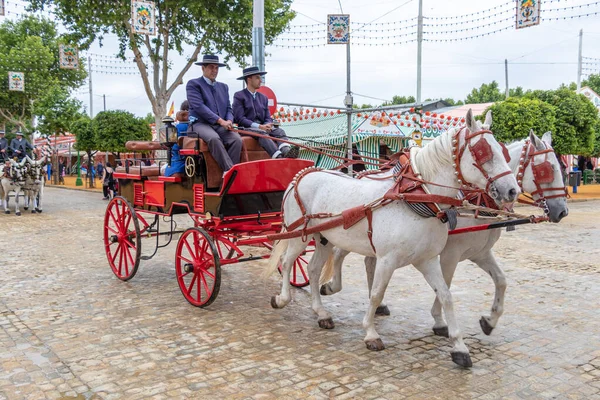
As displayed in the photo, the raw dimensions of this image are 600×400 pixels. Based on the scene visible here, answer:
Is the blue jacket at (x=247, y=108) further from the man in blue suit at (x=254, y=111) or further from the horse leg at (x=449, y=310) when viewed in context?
the horse leg at (x=449, y=310)

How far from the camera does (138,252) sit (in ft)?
22.0

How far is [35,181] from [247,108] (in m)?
11.5

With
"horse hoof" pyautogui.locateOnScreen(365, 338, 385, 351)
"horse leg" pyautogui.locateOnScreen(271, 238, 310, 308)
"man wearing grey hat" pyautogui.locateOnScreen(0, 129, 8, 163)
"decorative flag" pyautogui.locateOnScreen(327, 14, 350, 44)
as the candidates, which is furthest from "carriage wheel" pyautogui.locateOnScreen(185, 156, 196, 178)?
"man wearing grey hat" pyautogui.locateOnScreen(0, 129, 8, 163)

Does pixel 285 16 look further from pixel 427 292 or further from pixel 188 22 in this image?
pixel 427 292

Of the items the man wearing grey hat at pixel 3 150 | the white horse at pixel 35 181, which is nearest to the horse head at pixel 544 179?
the white horse at pixel 35 181

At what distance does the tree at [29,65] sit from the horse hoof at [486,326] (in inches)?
1323

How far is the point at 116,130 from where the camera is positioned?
23656 mm

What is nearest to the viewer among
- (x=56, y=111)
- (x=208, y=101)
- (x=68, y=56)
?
(x=208, y=101)

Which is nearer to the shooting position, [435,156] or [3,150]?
[435,156]

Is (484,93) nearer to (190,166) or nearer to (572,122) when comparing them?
(572,122)

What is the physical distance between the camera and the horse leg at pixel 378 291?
427 centimetres

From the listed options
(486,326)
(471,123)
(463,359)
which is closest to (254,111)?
(471,123)

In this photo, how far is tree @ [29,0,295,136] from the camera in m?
17.5

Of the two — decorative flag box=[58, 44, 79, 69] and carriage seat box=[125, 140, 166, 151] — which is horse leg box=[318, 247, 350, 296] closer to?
carriage seat box=[125, 140, 166, 151]
